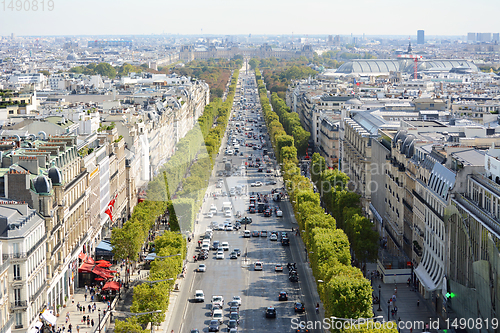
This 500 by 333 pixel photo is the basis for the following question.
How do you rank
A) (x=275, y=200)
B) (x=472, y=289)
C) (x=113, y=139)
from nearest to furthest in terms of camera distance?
(x=472, y=289), (x=113, y=139), (x=275, y=200)

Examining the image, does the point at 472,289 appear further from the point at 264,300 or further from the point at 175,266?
the point at 175,266

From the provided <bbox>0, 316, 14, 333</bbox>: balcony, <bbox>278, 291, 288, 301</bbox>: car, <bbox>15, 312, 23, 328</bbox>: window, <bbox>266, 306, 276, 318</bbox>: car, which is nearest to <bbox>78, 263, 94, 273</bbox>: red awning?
<bbox>15, 312, 23, 328</bbox>: window

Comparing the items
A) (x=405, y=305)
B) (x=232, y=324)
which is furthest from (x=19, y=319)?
(x=405, y=305)

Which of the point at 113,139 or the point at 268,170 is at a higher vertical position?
the point at 113,139

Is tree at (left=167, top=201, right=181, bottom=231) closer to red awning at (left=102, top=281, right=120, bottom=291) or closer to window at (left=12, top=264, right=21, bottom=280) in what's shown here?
red awning at (left=102, top=281, right=120, bottom=291)

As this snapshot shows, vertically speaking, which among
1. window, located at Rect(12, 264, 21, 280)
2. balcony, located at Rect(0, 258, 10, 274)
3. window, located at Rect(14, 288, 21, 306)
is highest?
balcony, located at Rect(0, 258, 10, 274)

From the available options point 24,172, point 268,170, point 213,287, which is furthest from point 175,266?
point 268,170
